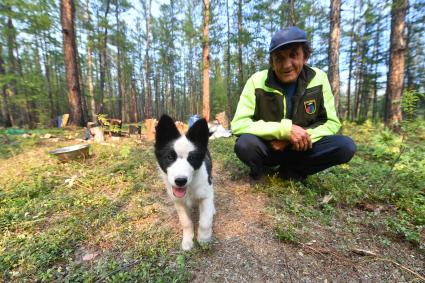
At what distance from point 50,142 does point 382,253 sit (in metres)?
7.97

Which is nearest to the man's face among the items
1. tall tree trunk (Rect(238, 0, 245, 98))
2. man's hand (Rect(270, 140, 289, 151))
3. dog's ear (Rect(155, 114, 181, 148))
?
man's hand (Rect(270, 140, 289, 151))

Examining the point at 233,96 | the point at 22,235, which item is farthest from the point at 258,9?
the point at 22,235

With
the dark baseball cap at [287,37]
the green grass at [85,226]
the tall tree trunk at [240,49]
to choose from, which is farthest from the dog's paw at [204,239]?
the tall tree trunk at [240,49]

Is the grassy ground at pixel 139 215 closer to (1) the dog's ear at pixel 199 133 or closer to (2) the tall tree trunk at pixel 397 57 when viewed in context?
(1) the dog's ear at pixel 199 133

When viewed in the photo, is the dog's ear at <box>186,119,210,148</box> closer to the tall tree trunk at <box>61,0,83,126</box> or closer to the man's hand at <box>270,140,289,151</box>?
the man's hand at <box>270,140,289,151</box>

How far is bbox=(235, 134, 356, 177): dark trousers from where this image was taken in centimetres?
288

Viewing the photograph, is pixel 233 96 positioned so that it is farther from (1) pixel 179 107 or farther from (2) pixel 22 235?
(1) pixel 179 107

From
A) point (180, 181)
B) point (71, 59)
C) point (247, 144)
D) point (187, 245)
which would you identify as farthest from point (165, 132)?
point (71, 59)

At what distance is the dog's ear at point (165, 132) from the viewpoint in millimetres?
2119

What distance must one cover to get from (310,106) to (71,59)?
994 cm

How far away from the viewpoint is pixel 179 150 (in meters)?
2.01

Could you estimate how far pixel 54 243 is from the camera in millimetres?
2096

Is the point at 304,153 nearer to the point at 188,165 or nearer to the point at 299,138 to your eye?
the point at 299,138

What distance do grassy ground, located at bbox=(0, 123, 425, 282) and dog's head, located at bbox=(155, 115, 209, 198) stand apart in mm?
658
